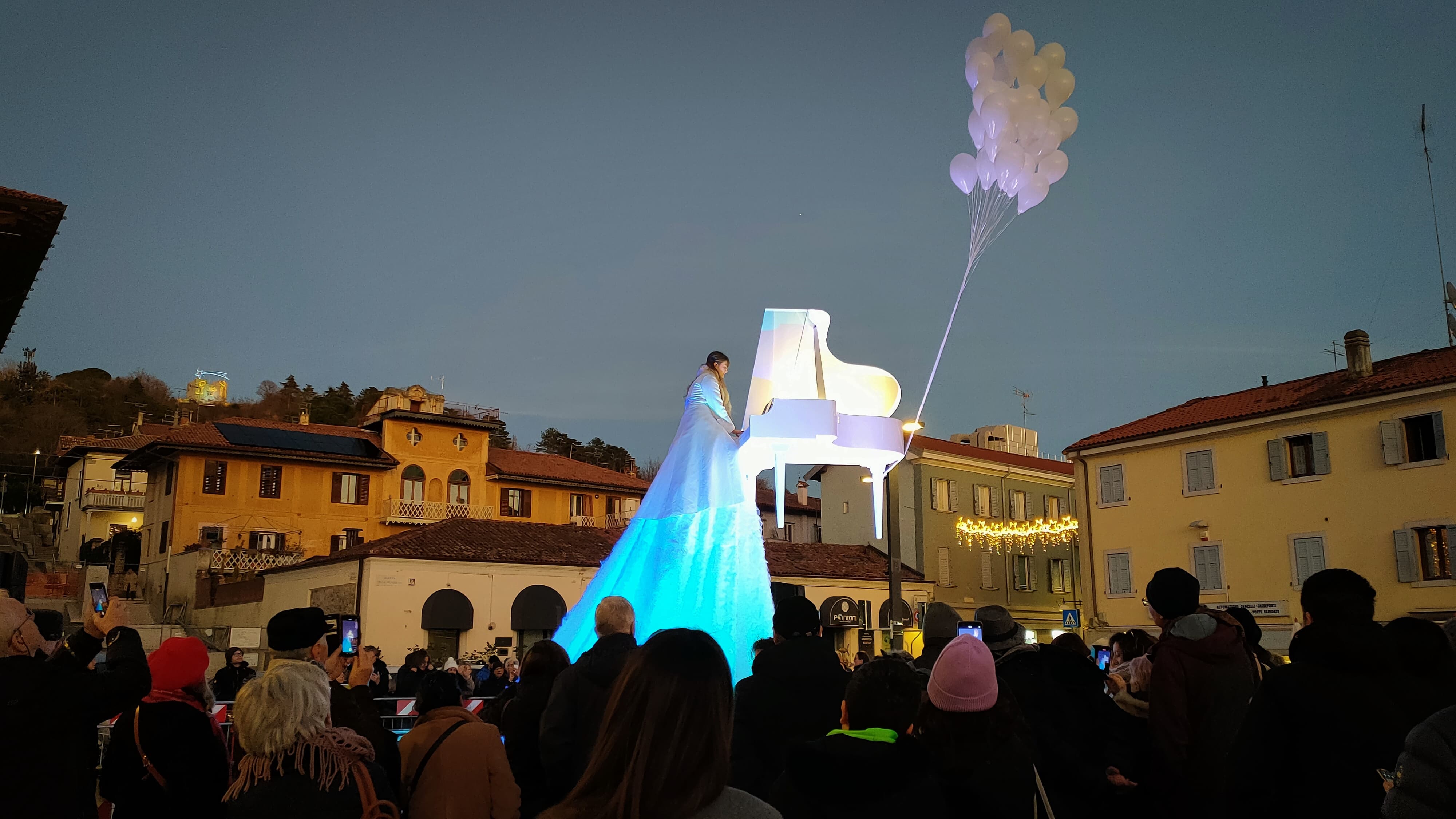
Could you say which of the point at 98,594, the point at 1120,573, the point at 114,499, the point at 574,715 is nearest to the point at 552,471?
the point at 114,499

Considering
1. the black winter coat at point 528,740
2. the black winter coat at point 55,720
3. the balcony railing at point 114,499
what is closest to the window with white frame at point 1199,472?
the black winter coat at point 528,740

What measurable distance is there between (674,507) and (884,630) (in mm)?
29827

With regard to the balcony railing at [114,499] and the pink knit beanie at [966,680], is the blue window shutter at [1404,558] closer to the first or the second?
the pink knit beanie at [966,680]

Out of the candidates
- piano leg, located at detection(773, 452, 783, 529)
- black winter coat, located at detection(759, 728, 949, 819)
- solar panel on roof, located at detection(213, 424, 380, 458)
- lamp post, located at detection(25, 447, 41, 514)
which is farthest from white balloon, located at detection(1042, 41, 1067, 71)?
lamp post, located at detection(25, 447, 41, 514)

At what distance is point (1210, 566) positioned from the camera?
31.4 metres

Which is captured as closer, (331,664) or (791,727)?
(331,664)

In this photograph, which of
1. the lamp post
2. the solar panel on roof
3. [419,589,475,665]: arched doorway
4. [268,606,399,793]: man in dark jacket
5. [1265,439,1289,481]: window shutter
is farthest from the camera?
the lamp post

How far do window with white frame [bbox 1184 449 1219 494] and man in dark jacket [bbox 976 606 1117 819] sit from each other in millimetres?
29778

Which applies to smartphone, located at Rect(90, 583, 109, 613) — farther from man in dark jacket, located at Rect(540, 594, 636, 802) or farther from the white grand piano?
man in dark jacket, located at Rect(540, 594, 636, 802)

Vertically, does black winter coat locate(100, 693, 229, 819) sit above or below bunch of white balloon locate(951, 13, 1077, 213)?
below

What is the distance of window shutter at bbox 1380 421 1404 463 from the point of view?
2784 cm

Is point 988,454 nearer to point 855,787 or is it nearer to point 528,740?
point 528,740

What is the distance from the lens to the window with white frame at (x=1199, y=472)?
32031 millimetres

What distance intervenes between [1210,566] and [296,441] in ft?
121
